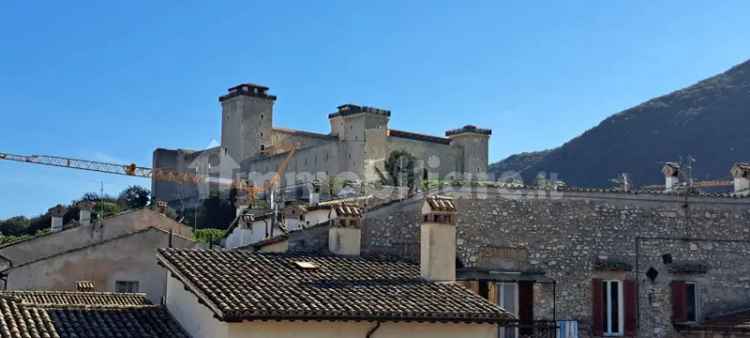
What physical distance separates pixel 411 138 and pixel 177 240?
242 ft

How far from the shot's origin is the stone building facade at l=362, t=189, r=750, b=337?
73.6 ft

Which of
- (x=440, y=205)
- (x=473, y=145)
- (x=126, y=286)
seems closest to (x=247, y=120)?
(x=473, y=145)

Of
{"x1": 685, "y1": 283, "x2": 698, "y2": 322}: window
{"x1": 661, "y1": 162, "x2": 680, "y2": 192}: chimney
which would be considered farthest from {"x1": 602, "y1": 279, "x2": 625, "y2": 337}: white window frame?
{"x1": 661, "y1": 162, "x2": 680, "y2": 192}: chimney

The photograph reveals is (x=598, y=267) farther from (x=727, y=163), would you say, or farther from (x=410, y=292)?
(x=727, y=163)

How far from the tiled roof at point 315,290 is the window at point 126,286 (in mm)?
12539

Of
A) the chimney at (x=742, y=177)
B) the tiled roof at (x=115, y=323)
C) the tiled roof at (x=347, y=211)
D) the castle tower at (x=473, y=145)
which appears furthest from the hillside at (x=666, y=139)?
the tiled roof at (x=115, y=323)

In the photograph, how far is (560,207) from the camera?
23.2m

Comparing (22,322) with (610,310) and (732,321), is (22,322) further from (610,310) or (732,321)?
(732,321)

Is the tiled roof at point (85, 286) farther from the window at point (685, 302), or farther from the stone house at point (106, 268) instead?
the window at point (685, 302)

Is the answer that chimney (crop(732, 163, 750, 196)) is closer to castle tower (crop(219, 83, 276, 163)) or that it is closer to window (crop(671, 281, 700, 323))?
window (crop(671, 281, 700, 323))

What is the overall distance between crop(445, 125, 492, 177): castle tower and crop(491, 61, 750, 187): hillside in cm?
1144

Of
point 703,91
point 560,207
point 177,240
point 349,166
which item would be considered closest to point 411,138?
point 349,166

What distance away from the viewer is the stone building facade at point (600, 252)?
22.4m

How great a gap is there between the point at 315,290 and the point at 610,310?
933cm
